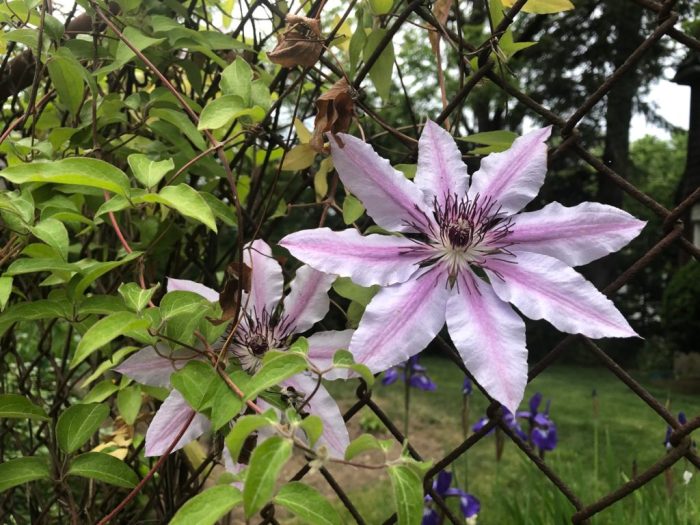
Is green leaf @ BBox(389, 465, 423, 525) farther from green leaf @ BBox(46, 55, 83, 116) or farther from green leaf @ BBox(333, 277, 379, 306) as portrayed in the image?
Answer: green leaf @ BBox(46, 55, 83, 116)

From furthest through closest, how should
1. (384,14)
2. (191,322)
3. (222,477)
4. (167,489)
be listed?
(167,489)
(384,14)
(191,322)
(222,477)

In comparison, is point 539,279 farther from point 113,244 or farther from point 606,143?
point 606,143

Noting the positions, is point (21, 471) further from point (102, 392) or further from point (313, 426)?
point (313, 426)

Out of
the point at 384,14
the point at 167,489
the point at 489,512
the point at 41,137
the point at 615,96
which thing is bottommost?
the point at 489,512

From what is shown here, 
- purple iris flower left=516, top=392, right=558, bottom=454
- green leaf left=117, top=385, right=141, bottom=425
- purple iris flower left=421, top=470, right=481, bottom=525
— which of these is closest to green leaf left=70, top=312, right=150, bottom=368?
green leaf left=117, top=385, right=141, bottom=425

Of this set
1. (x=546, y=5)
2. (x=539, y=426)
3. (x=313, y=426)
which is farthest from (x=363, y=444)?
(x=539, y=426)

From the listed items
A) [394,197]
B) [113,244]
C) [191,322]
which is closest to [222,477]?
[191,322]
